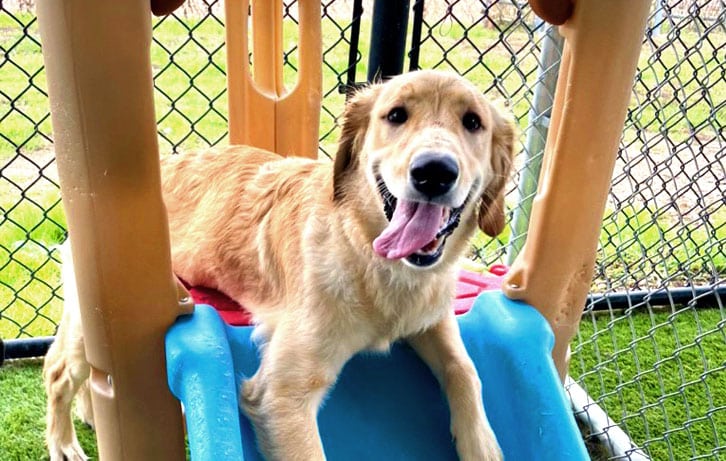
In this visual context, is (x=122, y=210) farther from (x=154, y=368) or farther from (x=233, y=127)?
(x=233, y=127)

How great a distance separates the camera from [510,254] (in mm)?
3275

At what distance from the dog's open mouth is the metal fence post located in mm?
1183

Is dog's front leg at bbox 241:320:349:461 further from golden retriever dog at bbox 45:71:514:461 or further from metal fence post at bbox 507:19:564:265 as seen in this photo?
metal fence post at bbox 507:19:564:265

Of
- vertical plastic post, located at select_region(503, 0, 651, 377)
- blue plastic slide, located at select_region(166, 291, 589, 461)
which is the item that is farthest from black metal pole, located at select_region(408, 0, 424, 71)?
blue plastic slide, located at select_region(166, 291, 589, 461)

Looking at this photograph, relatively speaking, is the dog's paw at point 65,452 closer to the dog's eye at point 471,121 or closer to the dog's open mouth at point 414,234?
the dog's open mouth at point 414,234

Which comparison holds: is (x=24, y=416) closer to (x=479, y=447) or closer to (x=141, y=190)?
(x=141, y=190)

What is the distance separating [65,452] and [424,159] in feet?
5.53

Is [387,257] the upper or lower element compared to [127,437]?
upper

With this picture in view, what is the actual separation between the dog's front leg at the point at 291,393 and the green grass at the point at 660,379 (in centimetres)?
151

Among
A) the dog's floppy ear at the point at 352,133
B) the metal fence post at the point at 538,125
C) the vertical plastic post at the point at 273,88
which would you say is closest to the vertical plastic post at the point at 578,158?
the dog's floppy ear at the point at 352,133

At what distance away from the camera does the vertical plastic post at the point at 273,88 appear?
278 cm

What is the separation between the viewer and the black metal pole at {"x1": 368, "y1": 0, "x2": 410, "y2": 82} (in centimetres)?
263

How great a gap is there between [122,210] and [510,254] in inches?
81.0

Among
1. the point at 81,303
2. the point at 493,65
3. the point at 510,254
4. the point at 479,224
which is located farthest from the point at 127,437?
the point at 493,65
